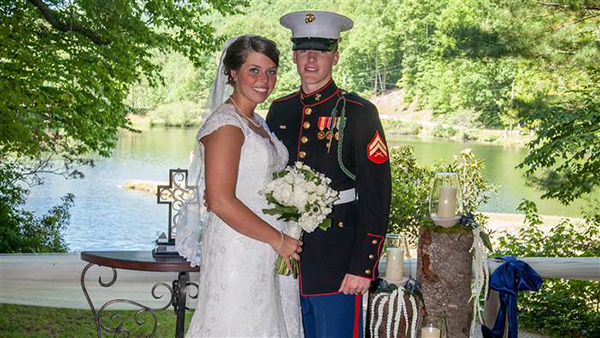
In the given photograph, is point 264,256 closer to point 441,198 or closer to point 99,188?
point 441,198

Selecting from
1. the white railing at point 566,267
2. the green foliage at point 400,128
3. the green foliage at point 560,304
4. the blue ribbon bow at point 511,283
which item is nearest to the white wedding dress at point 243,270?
the blue ribbon bow at point 511,283

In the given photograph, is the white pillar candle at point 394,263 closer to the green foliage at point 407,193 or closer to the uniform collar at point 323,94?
the uniform collar at point 323,94

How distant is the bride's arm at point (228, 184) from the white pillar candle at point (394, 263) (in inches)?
35.2

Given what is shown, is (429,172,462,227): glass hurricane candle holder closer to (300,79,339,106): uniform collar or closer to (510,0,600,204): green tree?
(300,79,339,106): uniform collar

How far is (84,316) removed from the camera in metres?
5.19

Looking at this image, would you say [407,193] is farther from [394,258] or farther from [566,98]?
[394,258]

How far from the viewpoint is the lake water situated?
9.27 metres

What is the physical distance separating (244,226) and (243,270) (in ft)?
0.60

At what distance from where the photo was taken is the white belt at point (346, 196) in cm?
234

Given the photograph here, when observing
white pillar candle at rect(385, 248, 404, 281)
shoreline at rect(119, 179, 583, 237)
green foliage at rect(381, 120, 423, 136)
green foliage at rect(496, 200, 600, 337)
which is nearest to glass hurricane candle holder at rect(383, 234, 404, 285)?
white pillar candle at rect(385, 248, 404, 281)

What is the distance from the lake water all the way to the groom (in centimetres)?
640

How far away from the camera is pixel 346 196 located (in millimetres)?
2350

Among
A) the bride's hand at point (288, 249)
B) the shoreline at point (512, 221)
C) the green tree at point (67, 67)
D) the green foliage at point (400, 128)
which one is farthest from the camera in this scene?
the green foliage at point (400, 128)

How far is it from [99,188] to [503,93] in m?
5.78
